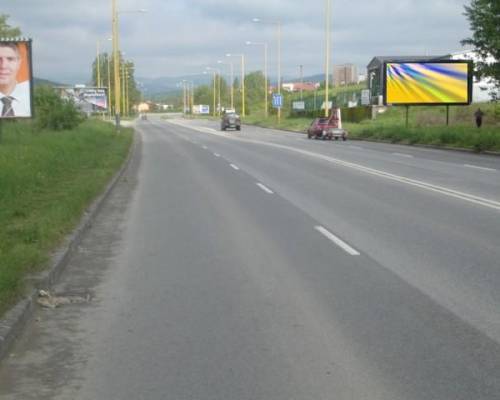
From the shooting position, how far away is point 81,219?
1286 cm

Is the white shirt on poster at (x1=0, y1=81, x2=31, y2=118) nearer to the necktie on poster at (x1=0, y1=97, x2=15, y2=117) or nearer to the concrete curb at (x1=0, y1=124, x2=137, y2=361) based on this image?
the necktie on poster at (x1=0, y1=97, x2=15, y2=117)

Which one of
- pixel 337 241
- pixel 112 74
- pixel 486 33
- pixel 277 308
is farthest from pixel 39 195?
pixel 112 74

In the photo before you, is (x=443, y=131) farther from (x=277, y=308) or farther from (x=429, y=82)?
(x=277, y=308)

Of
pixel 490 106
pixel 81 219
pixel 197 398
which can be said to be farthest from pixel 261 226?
pixel 490 106

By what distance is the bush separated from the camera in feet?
144

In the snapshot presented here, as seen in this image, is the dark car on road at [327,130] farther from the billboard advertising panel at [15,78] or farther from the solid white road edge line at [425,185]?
the billboard advertising panel at [15,78]

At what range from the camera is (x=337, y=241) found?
11281mm

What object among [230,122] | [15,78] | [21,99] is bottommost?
[230,122]

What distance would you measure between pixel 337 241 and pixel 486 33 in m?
29.8

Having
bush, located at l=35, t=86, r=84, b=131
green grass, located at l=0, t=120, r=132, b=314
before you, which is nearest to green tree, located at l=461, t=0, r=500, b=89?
green grass, located at l=0, t=120, r=132, b=314

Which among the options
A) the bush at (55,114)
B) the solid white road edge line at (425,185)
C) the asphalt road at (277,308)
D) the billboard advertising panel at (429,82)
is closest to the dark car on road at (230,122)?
the billboard advertising panel at (429,82)

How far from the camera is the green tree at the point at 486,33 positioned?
37656 mm

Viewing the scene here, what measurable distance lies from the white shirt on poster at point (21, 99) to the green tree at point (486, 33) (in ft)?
69.3

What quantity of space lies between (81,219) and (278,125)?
7288 cm
